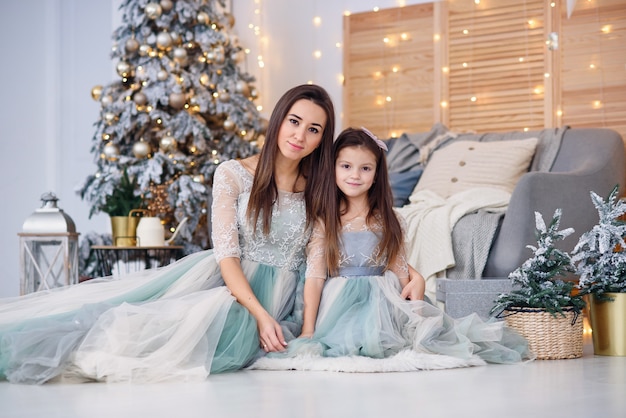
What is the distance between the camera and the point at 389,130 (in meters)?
5.33

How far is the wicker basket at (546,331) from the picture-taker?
262cm

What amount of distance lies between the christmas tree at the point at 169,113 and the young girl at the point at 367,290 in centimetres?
177

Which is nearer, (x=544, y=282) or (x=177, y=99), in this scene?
(x=544, y=282)

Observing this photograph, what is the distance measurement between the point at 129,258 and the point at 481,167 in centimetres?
170

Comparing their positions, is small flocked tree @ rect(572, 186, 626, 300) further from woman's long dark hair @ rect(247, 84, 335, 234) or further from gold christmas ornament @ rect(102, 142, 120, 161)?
gold christmas ornament @ rect(102, 142, 120, 161)

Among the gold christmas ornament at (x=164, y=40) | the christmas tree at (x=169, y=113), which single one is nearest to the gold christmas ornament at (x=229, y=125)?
the christmas tree at (x=169, y=113)

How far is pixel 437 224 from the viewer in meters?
3.36

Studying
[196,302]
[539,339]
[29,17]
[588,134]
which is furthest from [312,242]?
[29,17]

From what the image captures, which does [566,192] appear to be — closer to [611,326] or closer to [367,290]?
[611,326]

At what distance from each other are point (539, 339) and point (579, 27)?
2.61 meters

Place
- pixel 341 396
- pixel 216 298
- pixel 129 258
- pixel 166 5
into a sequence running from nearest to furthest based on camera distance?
pixel 341 396
pixel 216 298
pixel 129 258
pixel 166 5

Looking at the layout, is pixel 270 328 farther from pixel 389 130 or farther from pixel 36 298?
pixel 389 130

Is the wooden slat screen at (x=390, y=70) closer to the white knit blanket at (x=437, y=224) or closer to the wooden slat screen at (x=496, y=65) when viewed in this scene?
the wooden slat screen at (x=496, y=65)

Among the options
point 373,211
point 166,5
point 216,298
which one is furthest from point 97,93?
point 216,298
